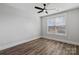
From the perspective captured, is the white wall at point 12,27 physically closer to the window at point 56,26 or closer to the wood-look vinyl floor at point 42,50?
the wood-look vinyl floor at point 42,50

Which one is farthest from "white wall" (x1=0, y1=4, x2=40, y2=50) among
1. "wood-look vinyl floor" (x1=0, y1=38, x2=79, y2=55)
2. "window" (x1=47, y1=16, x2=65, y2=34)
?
"window" (x1=47, y1=16, x2=65, y2=34)

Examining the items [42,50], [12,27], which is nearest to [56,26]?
[42,50]

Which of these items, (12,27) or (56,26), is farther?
(12,27)

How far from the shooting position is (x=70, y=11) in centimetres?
224

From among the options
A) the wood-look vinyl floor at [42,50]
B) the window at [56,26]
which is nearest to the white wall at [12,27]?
the wood-look vinyl floor at [42,50]

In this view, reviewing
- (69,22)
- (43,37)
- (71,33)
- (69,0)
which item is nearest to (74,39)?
(71,33)

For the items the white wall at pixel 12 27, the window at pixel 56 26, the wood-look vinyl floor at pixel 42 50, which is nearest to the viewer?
the wood-look vinyl floor at pixel 42 50

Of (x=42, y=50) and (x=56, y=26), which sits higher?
(x=56, y=26)

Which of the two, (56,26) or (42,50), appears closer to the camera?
(56,26)

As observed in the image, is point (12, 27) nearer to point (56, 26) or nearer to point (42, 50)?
point (42, 50)

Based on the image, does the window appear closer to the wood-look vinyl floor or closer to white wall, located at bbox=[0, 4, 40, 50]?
the wood-look vinyl floor
